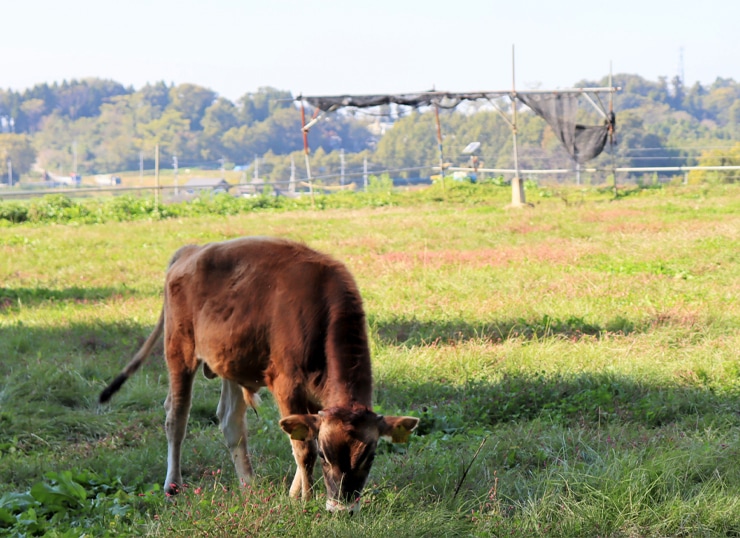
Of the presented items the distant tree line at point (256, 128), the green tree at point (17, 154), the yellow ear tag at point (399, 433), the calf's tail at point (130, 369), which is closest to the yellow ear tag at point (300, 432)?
the yellow ear tag at point (399, 433)

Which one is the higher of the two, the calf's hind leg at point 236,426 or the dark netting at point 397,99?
the dark netting at point 397,99

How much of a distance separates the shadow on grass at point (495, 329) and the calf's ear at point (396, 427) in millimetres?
4180

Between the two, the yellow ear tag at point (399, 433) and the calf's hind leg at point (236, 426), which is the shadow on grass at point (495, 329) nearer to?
the calf's hind leg at point (236, 426)

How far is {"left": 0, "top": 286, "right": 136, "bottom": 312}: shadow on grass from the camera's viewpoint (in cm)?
1250

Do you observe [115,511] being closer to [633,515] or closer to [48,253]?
[633,515]

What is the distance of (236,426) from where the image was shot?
235 inches

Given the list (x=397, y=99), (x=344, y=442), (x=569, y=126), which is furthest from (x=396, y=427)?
(x=569, y=126)

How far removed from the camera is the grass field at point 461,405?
4.82m

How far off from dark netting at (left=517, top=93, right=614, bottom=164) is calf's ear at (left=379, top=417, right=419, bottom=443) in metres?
25.3

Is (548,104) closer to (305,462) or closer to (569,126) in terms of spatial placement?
(569,126)

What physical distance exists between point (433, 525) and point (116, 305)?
318 inches

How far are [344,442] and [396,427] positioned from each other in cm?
33

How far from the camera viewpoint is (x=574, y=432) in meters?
6.29

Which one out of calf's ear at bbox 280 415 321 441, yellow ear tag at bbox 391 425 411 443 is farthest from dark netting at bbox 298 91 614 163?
calf's ear at bbox 280 415 321 441
